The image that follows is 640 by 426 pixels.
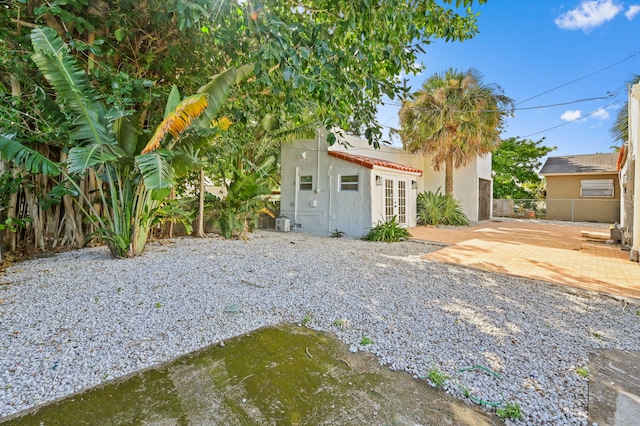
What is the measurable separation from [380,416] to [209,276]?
398 centimetres

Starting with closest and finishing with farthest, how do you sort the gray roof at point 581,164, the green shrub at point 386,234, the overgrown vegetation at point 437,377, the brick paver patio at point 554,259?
the overgrown vegetation at point 437,377
the brick paver patio at point 554,259
the green shrub at point 386,234
the gray roof at point 581,164

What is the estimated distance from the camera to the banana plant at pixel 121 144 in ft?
15.5

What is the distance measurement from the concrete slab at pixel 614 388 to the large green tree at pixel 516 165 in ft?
78.5

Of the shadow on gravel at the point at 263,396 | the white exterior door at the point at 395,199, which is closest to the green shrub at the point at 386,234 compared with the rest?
the white exterior door at the point at 395,199

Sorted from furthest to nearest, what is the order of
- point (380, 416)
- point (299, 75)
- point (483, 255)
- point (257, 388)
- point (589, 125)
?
point (589, 125) < point (483, 255) < point (299, 75) < point (257, 388) < point (380, 416)

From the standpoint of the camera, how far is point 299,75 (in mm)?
3709

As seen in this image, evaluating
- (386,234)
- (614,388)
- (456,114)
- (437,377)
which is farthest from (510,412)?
(456,114)

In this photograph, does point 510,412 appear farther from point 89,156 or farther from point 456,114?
point 456,114

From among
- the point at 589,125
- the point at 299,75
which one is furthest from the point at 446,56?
the point at 299,75

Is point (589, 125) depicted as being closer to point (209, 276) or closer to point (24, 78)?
point (209, 276)

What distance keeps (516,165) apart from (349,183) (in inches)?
773

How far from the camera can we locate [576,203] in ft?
60.3

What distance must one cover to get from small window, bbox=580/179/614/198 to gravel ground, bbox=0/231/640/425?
714 inches

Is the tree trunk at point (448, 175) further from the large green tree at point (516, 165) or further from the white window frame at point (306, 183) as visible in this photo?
the large green tree at point (516, 165)
